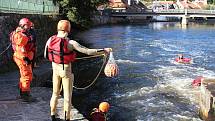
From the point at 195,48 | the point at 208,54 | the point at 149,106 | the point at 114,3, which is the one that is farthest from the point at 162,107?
the point at 114,3

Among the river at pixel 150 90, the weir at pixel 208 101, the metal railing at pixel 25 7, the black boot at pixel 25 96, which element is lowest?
the river at pixel 150 90

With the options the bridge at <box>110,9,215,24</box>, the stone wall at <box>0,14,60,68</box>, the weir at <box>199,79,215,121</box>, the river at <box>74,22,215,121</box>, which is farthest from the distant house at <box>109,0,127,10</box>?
the weir at <box>199,79,215,121</box>

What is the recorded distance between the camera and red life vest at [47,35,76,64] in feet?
29.9

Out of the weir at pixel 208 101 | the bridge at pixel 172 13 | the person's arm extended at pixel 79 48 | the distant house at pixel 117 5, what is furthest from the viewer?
the distant house at pixel 117 5

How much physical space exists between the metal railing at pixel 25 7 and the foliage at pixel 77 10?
4919 millimetres

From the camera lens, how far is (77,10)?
4525cm

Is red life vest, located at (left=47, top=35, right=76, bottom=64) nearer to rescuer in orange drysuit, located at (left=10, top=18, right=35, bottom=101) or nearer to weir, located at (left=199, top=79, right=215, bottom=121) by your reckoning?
rescuer in orange drysuit, located at (left=10, top=18, right=35, bottom=101)

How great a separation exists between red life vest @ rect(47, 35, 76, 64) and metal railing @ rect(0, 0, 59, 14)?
45.1 ft

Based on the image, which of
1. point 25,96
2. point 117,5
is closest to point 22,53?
point 25,96

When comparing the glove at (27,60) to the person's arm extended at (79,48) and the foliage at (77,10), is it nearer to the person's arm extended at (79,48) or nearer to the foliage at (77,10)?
the person's arm extended at (79,48)

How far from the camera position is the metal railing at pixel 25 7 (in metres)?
23.3

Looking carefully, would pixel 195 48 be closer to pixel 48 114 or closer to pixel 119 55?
pixel 119 55

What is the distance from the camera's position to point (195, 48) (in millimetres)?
42781

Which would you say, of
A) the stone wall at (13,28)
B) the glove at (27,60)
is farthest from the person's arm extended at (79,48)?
the stone wall at (13,28)
